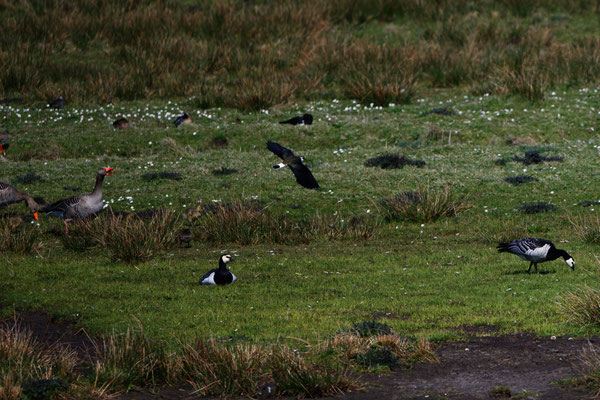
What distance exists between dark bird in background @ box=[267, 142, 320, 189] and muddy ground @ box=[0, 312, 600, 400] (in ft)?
19.5

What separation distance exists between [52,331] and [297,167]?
626 cm

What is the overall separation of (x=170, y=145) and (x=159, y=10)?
12.7 metres

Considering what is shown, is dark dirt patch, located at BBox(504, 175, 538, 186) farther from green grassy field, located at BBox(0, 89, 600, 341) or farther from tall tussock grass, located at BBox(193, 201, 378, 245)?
tall tussock grass, located at BBox(193, 201, 378, 245)

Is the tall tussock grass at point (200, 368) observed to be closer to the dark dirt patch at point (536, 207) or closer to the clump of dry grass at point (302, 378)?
the clump of dry grass at point (302, 378)

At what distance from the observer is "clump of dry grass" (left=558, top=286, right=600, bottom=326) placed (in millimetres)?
10570

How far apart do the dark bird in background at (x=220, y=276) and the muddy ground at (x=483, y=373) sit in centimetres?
282

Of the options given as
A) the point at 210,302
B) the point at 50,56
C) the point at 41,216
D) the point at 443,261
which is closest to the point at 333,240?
the point at 443,261

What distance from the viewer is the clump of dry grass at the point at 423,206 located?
1733 cm

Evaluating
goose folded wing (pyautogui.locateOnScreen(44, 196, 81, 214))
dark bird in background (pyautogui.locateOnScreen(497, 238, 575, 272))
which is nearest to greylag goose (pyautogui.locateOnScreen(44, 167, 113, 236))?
goose folded wing (pyautogui.locateOnScreen(44, 196, 81, 214))

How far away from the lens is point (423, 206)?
1741cm

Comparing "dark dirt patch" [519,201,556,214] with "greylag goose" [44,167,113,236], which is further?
"dark dirt patch" [519,201,556,214]

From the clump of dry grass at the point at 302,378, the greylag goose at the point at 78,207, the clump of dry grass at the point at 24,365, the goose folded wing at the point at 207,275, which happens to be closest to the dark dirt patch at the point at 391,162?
the greylag goose at the point at 78,207

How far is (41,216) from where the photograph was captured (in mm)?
18031

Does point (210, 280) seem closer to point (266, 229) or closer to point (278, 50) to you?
point (266, 229)
